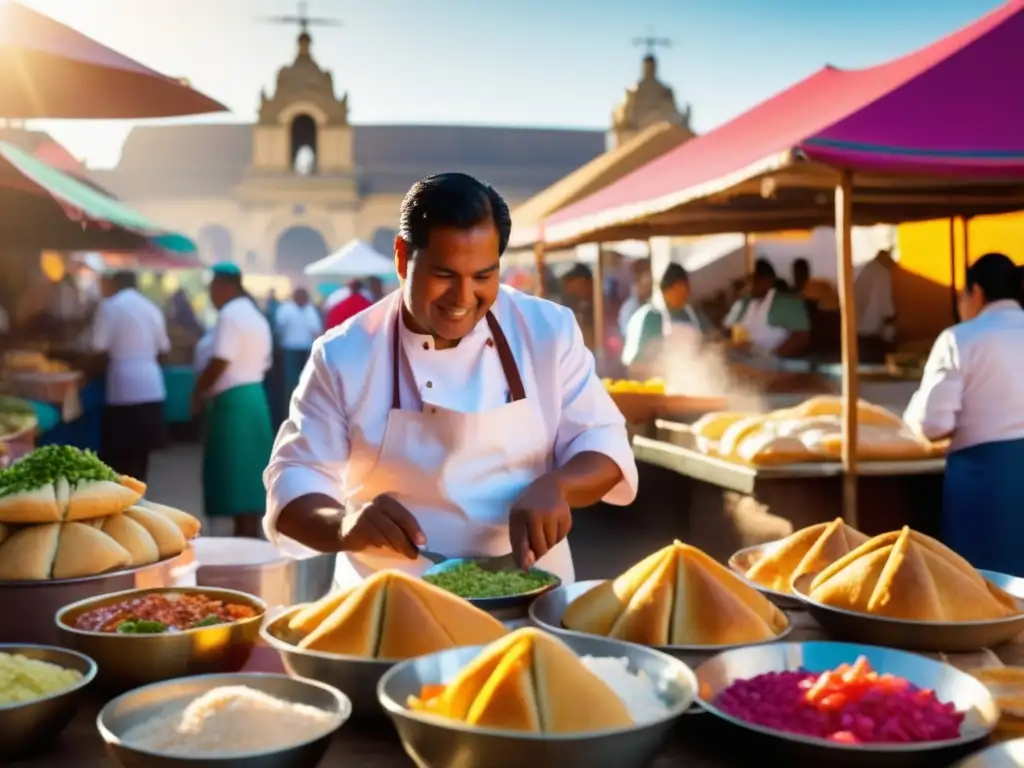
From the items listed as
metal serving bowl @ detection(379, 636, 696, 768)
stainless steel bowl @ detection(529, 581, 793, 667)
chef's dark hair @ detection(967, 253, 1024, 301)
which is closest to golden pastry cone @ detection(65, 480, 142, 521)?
stainless steel bowl @ detection(529, 581, 793, 667)

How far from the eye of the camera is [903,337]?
1020 centimetres

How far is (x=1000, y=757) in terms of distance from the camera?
1.24 meters

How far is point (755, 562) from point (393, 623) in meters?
0.91

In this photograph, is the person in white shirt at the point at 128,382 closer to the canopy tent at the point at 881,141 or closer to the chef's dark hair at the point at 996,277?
the canopy tent at the point at 881,141

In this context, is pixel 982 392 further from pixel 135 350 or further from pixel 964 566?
pixel 135 350

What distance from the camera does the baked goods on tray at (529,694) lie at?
120 cm

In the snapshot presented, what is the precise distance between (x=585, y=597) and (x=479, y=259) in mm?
631

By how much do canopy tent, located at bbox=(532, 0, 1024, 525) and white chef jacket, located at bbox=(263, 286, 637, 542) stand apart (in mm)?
2144

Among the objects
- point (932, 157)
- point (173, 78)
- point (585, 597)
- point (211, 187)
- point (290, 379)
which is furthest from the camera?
point (211, 187)

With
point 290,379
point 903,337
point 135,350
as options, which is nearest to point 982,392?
point 135,350

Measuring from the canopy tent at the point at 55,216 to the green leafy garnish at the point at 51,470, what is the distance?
3.22 metres

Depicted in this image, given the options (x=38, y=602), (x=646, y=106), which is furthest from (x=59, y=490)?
(x=646, y=106)

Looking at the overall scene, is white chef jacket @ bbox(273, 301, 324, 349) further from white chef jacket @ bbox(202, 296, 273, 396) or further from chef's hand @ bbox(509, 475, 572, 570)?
chef's hand @ bbox(509, 475, 572, 570)

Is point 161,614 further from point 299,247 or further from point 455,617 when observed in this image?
point 299,247
